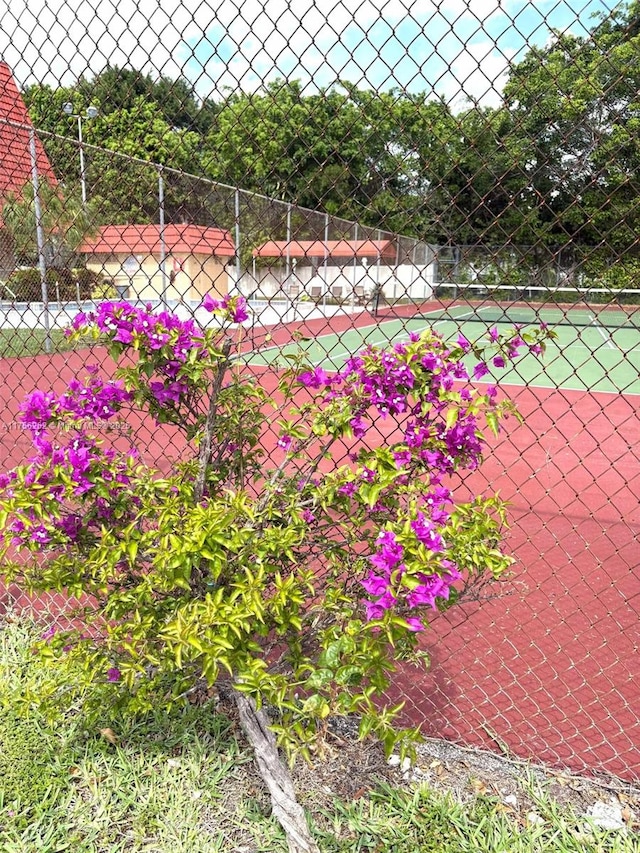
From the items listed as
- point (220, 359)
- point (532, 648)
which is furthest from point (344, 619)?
point (532, 648)

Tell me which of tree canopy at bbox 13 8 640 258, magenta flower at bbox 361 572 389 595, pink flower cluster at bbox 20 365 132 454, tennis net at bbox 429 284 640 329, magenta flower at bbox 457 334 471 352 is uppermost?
tree canopy at bbox 13 8 640 258

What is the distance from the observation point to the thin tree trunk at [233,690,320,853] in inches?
64.9

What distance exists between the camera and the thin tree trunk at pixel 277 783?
165 cm

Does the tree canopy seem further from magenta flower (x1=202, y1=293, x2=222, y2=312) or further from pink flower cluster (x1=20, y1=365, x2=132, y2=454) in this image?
pink flower cluster (x1=20, y1=365, x2=132, y2=454)

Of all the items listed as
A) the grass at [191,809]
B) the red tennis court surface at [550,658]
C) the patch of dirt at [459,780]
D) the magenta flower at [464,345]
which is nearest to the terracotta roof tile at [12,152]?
the red tennis court surface at [550,658]

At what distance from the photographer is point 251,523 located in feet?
5.40

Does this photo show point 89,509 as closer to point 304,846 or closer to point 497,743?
point 304,846

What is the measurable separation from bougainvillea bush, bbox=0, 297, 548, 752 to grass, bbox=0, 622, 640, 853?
23cm

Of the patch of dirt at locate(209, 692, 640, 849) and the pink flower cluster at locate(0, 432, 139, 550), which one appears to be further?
the patch of dirt at locate(209, 692, 640, 849)

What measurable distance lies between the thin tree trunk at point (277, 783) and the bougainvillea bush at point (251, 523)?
0.06 meters

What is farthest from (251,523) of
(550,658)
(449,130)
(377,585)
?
(449,130)

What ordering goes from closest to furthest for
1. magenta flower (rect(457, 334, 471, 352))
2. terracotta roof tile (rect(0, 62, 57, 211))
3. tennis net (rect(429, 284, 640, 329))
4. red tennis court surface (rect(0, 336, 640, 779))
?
magenta flower (rect(457, 334, 471, 352)) → tennis net (rect(429, 284, 640, 329)) → red tennis court surface (rect(0, 336, 640, 779)) → terracotta roof tile (rect(0, 62, 57, 211))

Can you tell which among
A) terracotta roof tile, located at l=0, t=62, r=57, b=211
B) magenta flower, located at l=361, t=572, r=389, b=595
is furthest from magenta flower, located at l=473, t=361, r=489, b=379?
terracotta roof tile, located at l=0, t=62, r=57, b=211

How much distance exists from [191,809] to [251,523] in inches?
35.4
